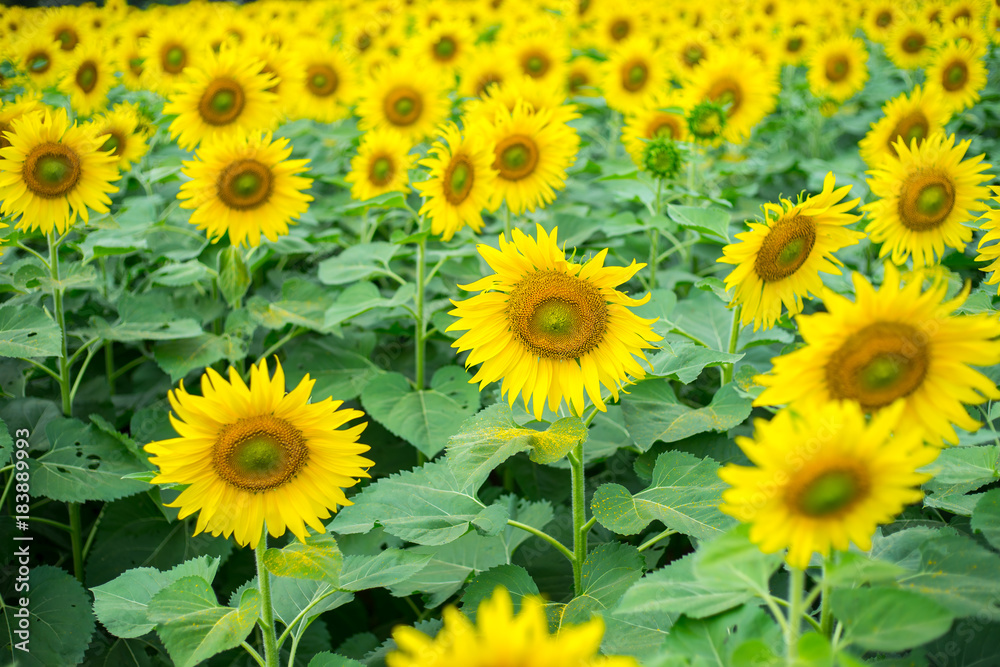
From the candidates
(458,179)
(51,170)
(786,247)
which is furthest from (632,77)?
(51,170)

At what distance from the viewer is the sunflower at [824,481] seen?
111 cm

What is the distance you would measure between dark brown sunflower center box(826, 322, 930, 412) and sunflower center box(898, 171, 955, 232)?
125 cm

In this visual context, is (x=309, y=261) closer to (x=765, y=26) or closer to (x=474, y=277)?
(x=474, y=277)

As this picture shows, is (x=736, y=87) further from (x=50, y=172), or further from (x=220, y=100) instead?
(x=50, y=172)

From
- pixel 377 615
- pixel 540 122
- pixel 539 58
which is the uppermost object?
pixel 539 58

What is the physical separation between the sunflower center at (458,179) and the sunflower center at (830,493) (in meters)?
2.02

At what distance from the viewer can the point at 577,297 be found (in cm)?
187

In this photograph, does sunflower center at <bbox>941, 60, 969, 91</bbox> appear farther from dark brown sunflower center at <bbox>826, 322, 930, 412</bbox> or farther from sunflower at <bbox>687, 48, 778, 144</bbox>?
dark brown sunflower center at <bbox>826, 322, 930, 412</bbox>

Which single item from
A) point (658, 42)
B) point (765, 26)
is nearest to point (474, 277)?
point (658, 42)

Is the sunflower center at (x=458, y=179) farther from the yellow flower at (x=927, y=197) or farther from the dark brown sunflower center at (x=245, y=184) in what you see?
the yellow flower at (x=927, y=197)

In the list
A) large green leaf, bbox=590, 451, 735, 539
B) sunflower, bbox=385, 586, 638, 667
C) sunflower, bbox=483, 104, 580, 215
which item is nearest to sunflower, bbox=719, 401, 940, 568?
sunflower, bbox=385, 586, 638, 667

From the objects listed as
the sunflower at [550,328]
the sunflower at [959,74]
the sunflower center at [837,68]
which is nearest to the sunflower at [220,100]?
the sunflower at [550,328]

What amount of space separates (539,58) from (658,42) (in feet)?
5.89

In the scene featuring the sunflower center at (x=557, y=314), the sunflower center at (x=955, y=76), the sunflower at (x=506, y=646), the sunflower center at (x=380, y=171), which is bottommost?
the sunflower at (x=506, y=646)
